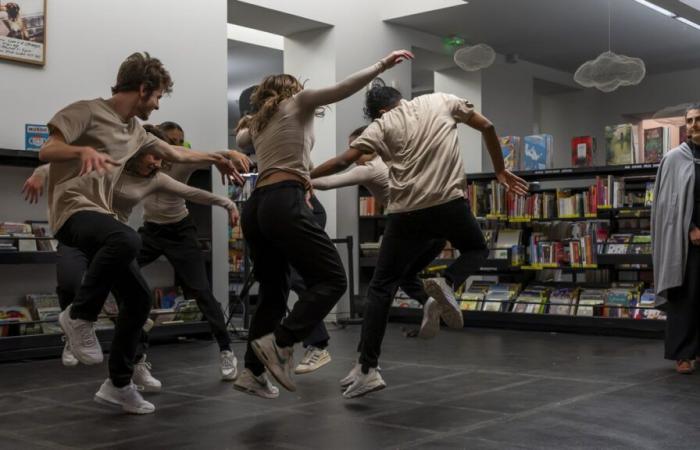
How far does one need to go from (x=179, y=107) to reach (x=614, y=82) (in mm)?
4766

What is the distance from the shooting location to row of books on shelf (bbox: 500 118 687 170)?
7340mm

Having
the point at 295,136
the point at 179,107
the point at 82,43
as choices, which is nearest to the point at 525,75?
the point at 179,107

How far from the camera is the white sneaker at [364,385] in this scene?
4.05 meters

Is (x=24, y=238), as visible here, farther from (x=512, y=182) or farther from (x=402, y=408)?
(x=512, y=182)

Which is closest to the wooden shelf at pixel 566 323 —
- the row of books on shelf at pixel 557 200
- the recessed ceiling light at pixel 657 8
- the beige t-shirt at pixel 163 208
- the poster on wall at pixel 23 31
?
the row of books on shelf at pixel 557 200

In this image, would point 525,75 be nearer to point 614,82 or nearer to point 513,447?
point 614,82

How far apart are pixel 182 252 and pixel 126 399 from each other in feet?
4.38

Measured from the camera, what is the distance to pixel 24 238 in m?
Answer: 6.11

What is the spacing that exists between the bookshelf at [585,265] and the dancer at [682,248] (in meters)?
1.93

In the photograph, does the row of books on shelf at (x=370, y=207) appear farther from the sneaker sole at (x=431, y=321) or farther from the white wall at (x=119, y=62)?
the sneaker sole at (x=431, y=321)

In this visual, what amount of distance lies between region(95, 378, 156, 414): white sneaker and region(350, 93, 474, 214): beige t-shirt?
4.62 feet

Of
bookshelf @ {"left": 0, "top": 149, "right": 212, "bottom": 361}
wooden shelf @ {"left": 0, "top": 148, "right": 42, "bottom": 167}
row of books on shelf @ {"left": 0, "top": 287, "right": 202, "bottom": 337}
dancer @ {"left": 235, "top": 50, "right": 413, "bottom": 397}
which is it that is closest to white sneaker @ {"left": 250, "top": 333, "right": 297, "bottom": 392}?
dancer @ {"left": 235, "top": 50, "right": 413, "bottom": 397}

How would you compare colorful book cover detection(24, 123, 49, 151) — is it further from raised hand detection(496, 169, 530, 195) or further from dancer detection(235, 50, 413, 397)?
raised hand detection(496, 169, 530, 195)

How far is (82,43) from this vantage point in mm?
7090
